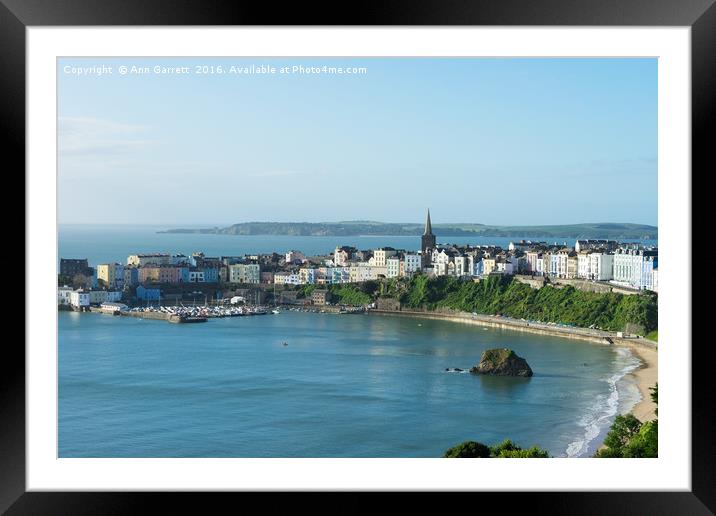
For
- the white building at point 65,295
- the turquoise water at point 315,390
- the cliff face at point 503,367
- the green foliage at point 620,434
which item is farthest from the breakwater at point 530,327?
the green foliage at point 620,434

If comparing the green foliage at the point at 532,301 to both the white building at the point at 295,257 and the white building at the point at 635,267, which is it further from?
the white building at the point at 295,257

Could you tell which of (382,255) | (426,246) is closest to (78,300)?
(382,255)

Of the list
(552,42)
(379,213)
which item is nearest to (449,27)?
(552,42)

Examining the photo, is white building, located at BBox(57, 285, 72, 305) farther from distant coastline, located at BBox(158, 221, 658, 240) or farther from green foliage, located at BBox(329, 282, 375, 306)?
green foliage, located at BBox(329, 282, 375, 306)

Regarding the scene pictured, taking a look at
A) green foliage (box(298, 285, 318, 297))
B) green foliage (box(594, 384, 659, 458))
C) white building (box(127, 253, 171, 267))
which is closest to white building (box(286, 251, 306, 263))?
green foliage (box(298, 285, 318, 297))

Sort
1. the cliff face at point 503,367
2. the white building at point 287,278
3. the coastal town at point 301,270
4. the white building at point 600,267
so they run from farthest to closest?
the white building at point 287,278
the coastal town at point 301,270
the white building at point 600,267
the cliff face at point 503,367

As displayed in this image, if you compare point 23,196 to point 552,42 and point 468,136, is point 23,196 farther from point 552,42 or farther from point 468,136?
point 468,136
